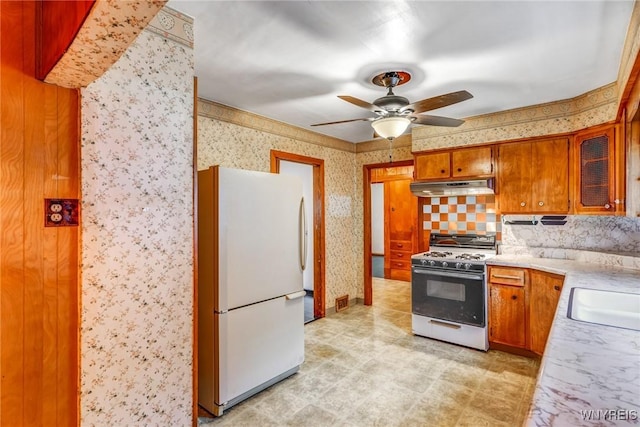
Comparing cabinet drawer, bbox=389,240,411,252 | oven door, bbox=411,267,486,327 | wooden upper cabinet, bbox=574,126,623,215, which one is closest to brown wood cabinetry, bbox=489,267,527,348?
oven door, bbox=411,267,486,327

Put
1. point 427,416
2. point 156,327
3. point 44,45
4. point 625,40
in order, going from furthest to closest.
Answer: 1. point 427,416
2. point 625,40
3. point 156,327
4. point 44,45

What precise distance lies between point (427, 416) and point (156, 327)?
184cm

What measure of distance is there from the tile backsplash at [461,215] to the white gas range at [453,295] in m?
0.16

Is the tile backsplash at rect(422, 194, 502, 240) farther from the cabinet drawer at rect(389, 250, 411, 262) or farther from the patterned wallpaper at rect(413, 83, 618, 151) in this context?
the cabinet drawer at rect(389, 250, 411, 262)

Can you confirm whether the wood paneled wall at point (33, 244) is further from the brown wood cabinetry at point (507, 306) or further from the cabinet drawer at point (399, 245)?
the cabinet drawer at point (399, 245)

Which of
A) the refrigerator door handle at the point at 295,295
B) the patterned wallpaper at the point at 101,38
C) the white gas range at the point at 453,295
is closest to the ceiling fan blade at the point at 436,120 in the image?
the white gas range at the point at 453,295

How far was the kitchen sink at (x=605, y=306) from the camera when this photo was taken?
5.47 feet

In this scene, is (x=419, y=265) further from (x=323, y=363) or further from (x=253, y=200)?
(x=253, y=200)

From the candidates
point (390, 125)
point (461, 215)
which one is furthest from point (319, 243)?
point (390, 125)

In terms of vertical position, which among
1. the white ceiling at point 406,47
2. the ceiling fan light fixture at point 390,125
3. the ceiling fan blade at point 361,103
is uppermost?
the white ceiling at point 406,47

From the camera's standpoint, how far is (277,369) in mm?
2588

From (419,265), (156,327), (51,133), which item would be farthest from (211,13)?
(419,265)

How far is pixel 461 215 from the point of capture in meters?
3.99

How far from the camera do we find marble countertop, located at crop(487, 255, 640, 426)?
0.77 m
